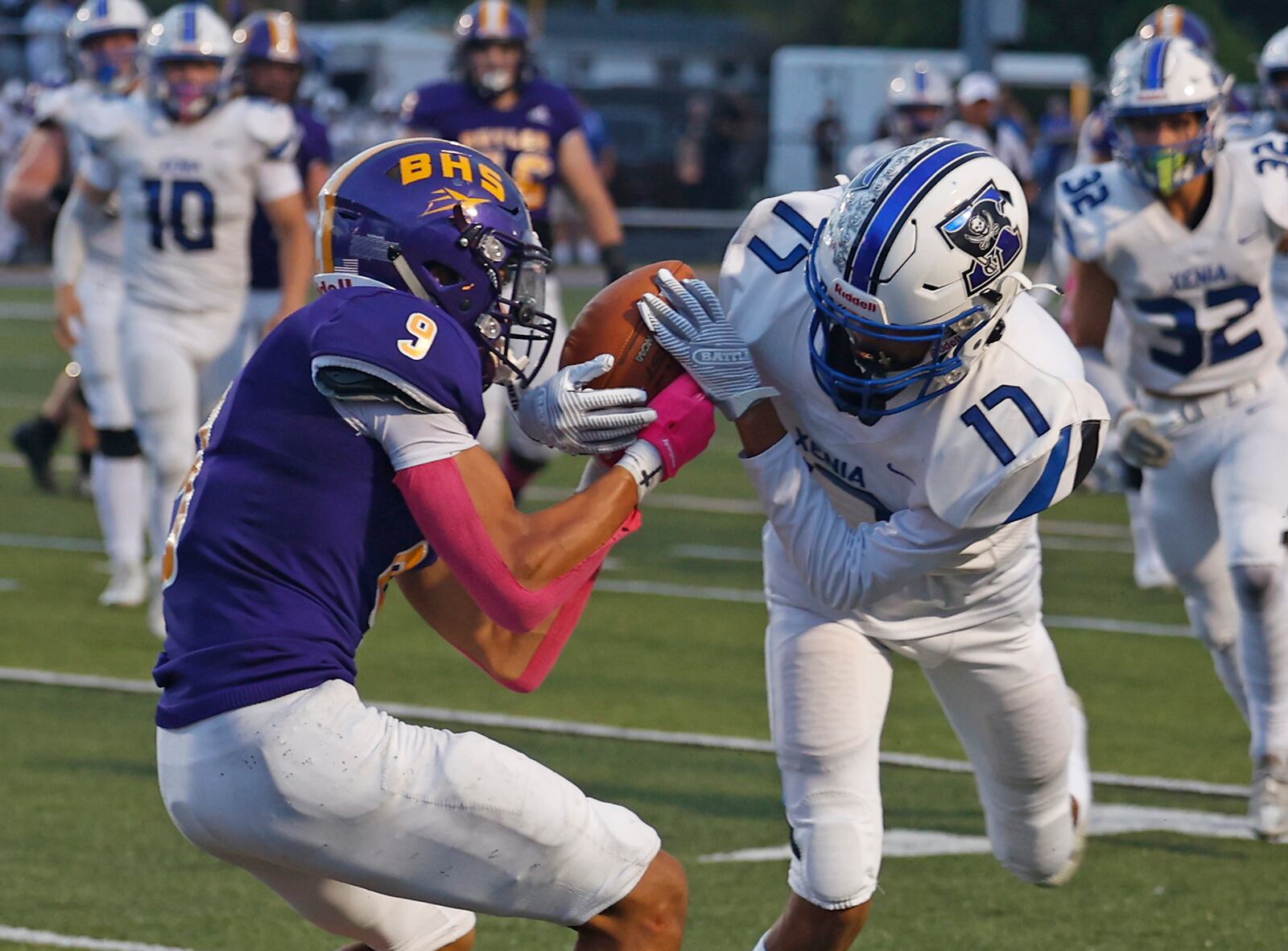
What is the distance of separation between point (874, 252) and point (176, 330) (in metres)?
4.36

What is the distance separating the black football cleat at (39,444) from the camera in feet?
33.3

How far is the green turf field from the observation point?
436 cm

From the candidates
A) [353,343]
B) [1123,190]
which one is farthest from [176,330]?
[353,343]

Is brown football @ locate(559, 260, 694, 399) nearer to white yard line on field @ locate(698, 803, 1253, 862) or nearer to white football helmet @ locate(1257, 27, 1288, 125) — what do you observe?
white yard line on field @ locate(698, 803, 1253, 862)

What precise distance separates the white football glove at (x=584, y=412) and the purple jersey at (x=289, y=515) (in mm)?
278

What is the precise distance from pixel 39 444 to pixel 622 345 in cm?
741

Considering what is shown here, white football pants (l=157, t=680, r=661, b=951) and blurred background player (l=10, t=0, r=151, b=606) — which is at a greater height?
white football pants (l=157, t=680, r=661, b=951)

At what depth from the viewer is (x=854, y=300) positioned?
10.9 feet

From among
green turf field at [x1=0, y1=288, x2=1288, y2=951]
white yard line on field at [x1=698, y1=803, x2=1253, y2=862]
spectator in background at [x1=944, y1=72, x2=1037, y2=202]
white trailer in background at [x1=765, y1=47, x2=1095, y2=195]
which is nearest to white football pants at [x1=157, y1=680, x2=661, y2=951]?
green turf field at [x1=0, y1=288, x2=1288, y2=951]

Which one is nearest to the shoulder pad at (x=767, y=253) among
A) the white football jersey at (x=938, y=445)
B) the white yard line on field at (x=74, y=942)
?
the white football jersey at (x=938, y=445)

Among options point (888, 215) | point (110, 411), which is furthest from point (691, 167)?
point (888, 215)

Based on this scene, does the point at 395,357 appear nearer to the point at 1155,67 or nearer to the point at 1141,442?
the point at 1141,442

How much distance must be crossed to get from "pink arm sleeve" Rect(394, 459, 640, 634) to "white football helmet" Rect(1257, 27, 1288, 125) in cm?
574

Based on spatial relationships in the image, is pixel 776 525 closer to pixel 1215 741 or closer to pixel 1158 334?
pixel 1158 334
